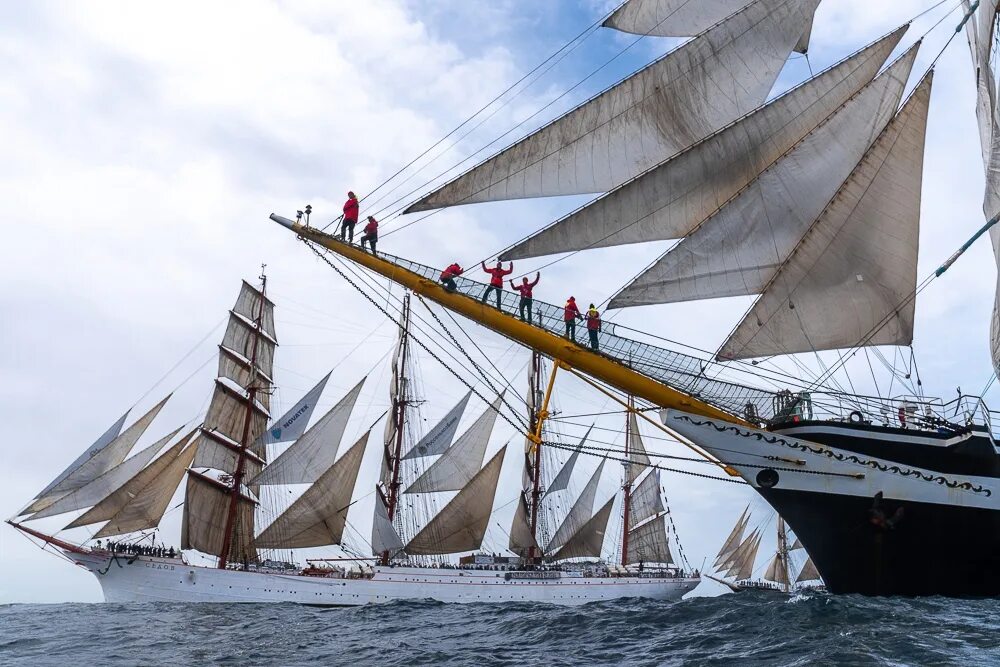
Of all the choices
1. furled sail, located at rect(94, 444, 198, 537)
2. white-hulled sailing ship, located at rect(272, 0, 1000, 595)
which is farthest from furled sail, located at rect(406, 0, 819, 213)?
furled sail, located at rect(94, 444, 198, 537)

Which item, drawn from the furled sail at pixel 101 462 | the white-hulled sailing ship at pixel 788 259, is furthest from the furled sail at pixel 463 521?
the white-hulled sailing ship at pixel 788 259

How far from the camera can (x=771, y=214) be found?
21.1 metres

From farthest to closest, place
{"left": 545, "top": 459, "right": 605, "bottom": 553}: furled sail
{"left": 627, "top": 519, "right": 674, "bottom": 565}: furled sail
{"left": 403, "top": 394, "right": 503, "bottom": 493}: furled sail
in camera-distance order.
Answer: {"left": 627, "top": 519, "right": 674, "bottom": 565}: furled sail → {"left": 545, "top": 459, "right": 605, "bottom": 553}: furled sail → {"left": 403, "top": 394, "right": 503, "bottom": 493}: furled sail

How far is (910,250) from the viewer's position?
20.7 meters

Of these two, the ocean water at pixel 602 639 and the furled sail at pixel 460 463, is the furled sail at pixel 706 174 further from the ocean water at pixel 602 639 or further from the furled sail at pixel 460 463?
the furled sail at pixel 460 463

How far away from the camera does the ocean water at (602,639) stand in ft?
41.0

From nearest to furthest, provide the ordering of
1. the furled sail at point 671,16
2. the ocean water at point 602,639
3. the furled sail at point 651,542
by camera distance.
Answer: the ocean water at point 602,639 → the furled sail at point 671,16 → the furled sail at point 651,542

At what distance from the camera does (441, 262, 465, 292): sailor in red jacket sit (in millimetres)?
21203

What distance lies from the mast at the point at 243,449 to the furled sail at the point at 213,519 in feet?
0.68

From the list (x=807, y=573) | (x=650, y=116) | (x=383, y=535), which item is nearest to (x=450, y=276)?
(x=650, y=116)

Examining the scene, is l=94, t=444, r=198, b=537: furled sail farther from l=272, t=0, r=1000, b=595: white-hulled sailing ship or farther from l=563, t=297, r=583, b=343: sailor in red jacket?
l=563, t=297, r=583, b=343: sailor in red jacket

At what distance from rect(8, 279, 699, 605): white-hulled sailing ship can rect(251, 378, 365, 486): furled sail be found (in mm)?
70

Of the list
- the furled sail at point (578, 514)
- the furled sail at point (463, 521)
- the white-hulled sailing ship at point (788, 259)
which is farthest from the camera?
the furled sail at point (578, 514)

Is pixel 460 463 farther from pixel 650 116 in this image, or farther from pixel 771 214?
pixel 771 214
